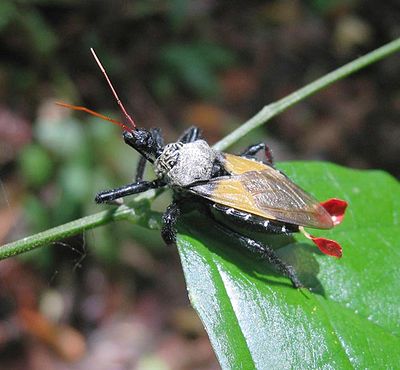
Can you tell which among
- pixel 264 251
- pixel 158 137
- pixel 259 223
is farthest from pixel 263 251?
pixel 158 137

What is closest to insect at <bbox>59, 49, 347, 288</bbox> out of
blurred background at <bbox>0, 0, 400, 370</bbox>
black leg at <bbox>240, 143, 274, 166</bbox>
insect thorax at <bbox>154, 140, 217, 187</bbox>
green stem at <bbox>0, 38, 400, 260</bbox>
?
insect thorax at <bbox>154, 140, 217, 187</bbox>

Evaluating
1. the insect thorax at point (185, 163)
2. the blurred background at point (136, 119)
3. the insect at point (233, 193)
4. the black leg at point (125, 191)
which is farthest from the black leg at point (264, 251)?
the blurred background at point (136, 119)

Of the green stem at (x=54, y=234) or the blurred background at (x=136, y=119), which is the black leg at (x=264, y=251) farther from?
the blurred background at (x=136, y=119)

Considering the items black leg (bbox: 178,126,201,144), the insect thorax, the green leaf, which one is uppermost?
black leg (bbox: 178,126,201,144)

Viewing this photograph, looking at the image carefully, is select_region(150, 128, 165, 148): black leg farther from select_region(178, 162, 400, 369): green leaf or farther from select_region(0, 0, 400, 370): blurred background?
select_region(0, 0, 400, 370): blurred background

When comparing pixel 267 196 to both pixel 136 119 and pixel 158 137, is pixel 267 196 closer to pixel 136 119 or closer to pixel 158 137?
pixel 158 137

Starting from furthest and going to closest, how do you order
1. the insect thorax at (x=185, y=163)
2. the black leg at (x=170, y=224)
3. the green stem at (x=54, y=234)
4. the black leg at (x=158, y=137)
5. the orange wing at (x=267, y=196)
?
the black leg at (x=158, y=137), the insect thorax at (x=185, y=163), the orange wing at (x=267, y=196), the black leg at (x=170, y=224), the green stem at (x=54, y=234)

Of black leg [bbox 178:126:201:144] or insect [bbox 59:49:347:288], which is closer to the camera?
insect [bbox 59:49:347:288]
